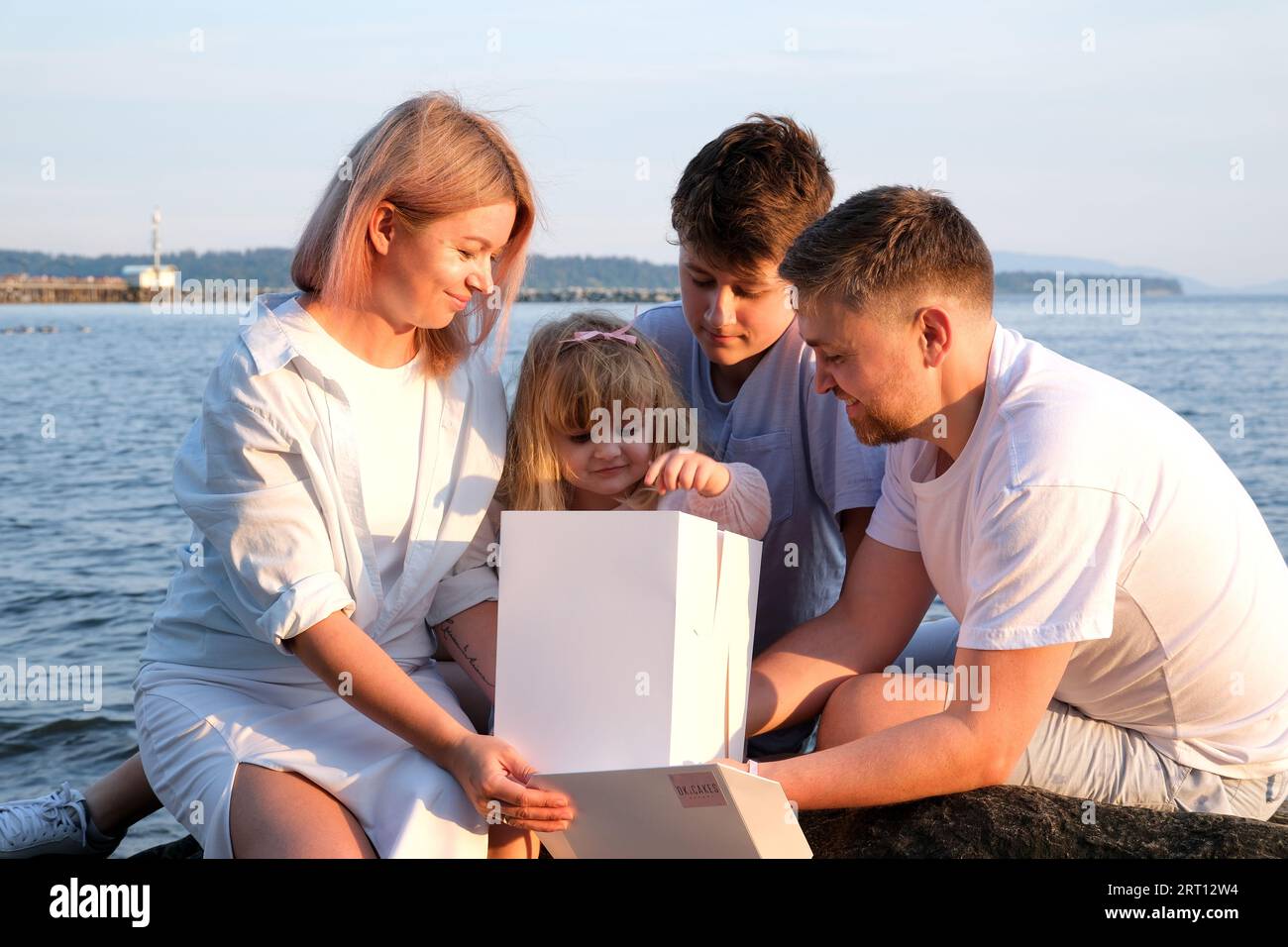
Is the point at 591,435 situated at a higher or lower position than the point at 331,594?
higher

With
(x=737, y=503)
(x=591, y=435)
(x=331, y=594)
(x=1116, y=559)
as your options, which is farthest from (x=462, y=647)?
(x=1116, y=559)

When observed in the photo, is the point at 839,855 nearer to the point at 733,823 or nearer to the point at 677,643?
the point at 733,823

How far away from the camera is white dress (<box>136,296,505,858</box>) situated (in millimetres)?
2725

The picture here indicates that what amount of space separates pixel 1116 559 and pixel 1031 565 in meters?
0.18

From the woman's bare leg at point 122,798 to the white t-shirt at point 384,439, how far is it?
3.60 feet

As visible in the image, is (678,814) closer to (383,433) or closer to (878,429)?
(878,429)

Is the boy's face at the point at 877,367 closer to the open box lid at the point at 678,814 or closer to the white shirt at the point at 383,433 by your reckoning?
the open box lid at the point at 678,814

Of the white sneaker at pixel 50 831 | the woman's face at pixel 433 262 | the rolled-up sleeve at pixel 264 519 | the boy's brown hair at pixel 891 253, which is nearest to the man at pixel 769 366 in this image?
the boy's brown hair at pixel 891 253

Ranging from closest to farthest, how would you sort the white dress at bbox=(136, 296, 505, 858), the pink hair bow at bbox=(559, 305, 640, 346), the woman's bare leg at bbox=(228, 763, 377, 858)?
the woman's bare leg at bbox=(228, 763, 377, 858)
the white dress at bbox=(136, 296, 505, 858)
the pink hair bow at bbox=(559, 305, 640, 346)

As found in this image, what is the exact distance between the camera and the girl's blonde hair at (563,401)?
329 centimetres

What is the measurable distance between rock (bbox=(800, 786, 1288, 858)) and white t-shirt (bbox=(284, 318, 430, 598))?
1.24 metres

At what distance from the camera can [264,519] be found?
276 cm

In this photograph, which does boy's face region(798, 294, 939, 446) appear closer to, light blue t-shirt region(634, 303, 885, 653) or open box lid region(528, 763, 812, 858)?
light blue t-shirt region(634, 303, 885, 653)

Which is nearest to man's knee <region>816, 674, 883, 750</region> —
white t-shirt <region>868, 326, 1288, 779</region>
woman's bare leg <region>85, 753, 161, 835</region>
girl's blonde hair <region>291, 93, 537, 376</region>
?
white t-shirt <region>868, 326, 1288, 779</region>
